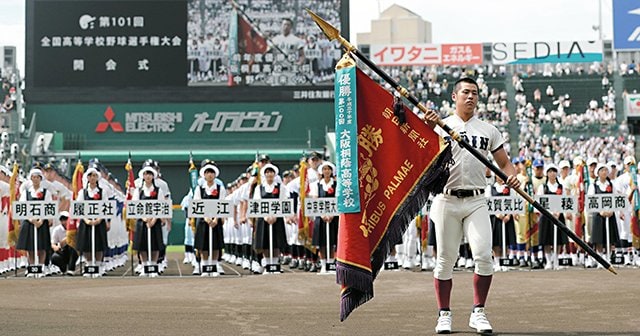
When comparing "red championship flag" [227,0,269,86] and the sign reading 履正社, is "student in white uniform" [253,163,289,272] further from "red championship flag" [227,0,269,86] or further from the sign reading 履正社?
the sign reading 履正社

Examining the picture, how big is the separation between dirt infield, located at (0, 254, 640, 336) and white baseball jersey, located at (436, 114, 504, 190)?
120 centimetres

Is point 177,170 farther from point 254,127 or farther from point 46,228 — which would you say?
point 46,228

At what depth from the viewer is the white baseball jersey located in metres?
8.48

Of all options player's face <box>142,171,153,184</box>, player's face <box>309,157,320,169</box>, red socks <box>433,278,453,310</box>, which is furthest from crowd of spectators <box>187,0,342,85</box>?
red socks <box>433,278,453,310</box>

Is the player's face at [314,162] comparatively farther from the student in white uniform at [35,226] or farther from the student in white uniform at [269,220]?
the student in white uniform at [35,226]

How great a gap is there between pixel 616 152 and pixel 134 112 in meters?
17.9

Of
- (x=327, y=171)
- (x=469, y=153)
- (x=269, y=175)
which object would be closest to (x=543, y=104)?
(x=327, y=171)

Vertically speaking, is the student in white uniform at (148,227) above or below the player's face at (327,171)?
below

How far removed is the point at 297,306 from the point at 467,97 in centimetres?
380

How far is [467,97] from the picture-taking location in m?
8.47

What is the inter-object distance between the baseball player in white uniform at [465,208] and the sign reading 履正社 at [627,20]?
98.8ft

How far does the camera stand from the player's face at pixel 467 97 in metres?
8.48

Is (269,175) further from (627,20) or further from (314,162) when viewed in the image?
(627,20)

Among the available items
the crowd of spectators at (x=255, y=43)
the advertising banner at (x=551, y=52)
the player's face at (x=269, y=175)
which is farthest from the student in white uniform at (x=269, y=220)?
the advertising banner at (x=551, y=52)
